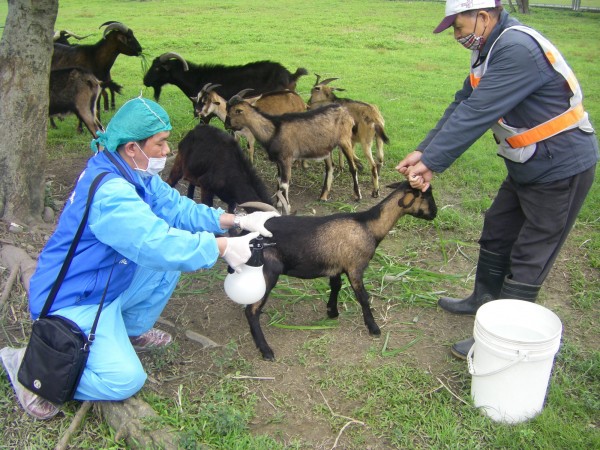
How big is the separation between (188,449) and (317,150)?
470 cm

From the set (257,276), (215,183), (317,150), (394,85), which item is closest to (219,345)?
(257,276)

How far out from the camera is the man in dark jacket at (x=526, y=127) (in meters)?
3.46

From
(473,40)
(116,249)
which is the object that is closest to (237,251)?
(116,249)

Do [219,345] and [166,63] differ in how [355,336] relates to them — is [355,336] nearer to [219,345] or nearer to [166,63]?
[219,345]

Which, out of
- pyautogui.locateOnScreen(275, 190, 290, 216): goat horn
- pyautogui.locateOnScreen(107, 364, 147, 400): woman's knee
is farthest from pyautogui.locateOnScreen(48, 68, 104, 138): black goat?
pyautogui.locateOnScreen(107, 364, 147, 400): woman's knee

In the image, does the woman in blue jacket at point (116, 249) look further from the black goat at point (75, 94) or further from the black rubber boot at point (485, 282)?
the black goat at point (75, 94)

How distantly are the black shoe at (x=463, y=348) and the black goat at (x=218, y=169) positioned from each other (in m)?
2.49

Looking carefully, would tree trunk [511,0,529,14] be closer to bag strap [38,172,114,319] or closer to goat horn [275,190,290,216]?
goat horn [275,190,290,216]

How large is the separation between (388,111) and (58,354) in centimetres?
842

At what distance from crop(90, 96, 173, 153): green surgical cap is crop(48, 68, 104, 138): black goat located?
17.6 ft

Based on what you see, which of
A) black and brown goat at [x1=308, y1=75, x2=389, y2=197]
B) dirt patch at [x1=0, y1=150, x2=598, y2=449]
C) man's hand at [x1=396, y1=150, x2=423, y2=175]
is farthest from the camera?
black and brown goat at [x1=308, y1=75, x2=389, y2=197]

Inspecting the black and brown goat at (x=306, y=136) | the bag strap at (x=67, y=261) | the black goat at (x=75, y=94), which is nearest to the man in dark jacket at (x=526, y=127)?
the bag strap at (x=67, y=261)

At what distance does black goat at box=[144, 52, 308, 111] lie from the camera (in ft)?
32.1

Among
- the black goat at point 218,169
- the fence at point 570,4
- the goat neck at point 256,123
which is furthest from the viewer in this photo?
the fence at point 570,4
